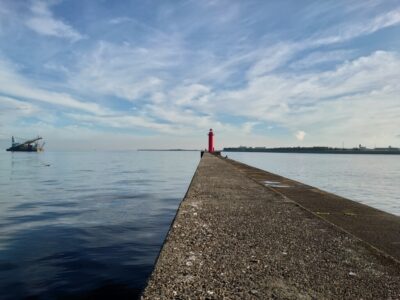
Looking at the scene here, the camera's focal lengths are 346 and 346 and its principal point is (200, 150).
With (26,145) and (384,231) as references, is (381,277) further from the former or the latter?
(26,145)

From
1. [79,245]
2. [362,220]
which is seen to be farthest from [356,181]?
[79,245]

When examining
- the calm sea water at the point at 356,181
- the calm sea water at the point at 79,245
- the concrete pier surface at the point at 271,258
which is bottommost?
the calm sea water at the point at 356,181

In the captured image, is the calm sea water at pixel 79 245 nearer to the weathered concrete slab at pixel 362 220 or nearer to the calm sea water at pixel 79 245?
the calm sea water at pixel 79 245

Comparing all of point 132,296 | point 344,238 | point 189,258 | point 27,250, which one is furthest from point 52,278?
point 344,238

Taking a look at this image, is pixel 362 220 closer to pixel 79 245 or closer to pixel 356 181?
pixel 79 245

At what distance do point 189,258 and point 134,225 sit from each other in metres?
6.35

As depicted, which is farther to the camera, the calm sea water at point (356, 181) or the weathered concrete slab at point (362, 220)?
the calm sea water at point (356, 181)

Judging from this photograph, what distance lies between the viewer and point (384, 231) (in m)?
5.95

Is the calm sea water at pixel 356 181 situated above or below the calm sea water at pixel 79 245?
below

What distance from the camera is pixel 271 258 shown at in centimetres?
362

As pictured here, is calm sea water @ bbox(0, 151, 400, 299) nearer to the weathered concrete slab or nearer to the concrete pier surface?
the concrete pier surface

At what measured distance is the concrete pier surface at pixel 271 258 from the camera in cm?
285

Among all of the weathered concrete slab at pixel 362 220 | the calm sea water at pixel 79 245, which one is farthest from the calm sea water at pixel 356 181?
the calm sea water at pixel 79 245

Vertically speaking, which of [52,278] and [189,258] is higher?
[189,258]
